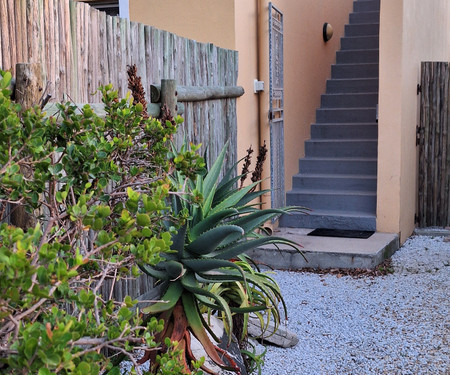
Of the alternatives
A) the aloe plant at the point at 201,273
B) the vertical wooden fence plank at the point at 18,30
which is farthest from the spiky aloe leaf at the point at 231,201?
the vertical wooden fence plank at the point at 18,30

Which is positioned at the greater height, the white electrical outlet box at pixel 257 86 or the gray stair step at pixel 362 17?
the gray stair step at pixel 362 17

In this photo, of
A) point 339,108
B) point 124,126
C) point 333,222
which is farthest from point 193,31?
point 124,126

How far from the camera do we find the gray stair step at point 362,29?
425 inches

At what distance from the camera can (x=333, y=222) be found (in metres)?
8.14

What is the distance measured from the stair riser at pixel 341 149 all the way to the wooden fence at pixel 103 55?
2.81m

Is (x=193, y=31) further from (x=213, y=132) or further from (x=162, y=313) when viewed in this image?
(x=162, y=313)

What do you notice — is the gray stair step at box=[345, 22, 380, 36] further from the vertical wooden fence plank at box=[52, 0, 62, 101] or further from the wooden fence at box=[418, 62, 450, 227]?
the vertical wooden fence plank at box=[52, 0, 62, 101]

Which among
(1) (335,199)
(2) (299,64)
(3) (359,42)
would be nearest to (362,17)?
(3) (359,42)

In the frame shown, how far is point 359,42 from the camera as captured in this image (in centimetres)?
1063

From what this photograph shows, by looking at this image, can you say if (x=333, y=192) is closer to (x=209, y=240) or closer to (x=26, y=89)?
(x=209, y=240)

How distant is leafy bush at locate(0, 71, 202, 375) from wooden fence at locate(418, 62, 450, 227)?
6460mm

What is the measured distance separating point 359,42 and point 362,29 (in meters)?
0.32

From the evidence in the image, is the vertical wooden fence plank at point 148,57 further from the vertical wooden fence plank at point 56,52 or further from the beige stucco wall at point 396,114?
the beige stucco wall at point 396,114

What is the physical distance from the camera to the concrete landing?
22.2 ft
